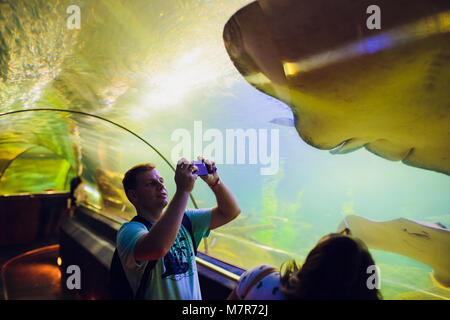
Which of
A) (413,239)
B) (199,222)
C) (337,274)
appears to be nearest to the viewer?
(337,274)

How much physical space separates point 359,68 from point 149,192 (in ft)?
4.46

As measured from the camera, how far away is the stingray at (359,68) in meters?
1.00

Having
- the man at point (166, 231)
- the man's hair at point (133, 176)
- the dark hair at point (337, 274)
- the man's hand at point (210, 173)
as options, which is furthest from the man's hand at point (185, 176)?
the dark hair at point (337, 274)

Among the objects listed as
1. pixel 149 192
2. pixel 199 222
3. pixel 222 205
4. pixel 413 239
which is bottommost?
pixel 413 239

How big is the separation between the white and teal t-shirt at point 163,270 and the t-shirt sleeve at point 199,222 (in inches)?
5.5

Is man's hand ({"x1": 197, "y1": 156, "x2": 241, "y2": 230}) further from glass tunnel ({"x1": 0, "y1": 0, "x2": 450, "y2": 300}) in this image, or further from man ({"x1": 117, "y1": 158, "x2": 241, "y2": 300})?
glass tunnel ({"x1": 0, "y1": 0, "x2": 450, "y2": 300})

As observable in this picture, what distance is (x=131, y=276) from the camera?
3.52 ft

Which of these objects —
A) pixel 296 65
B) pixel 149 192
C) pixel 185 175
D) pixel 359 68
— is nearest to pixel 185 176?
pixel 185 175

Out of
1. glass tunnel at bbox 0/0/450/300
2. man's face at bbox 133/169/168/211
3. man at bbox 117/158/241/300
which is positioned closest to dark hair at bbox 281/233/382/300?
glass tunnel at bbox 0/0/450/300

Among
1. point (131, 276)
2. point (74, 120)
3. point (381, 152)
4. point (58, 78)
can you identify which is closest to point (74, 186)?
point (74, 120)

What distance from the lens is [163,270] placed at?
106 centimetres

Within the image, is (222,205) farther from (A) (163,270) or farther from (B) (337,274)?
(B) (337,274)

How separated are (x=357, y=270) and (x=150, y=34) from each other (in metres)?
2.08

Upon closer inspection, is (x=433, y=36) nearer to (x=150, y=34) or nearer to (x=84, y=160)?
(x=150, y=34)
